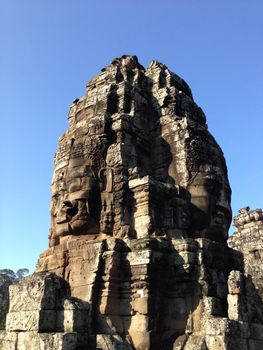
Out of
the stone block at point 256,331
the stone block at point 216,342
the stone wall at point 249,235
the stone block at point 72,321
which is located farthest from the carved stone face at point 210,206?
the stone wall at point 249,235

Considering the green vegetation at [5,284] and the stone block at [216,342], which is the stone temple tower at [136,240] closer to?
the stone block at [216,342]

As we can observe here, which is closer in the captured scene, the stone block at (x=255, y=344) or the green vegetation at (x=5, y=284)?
the stone block at (x=255, y=344)

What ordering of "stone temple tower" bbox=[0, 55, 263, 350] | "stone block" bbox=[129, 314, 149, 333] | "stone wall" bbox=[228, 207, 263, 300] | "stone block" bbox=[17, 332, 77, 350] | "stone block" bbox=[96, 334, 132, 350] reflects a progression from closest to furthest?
"stone block" bbox=[17, 332, 77, 350], "stone block" bbox=[96, 334, 132, 350], "stone temple tower" bbox=[0, 55, 263, 350], "stone block" bbox=[129, 314, 149, 333], "stone wall" bbox=[228, 207, 263, 300]

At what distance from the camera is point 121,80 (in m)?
11.8

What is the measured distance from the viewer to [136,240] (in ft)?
28.3

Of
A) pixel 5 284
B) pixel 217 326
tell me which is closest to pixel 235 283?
pixel 217 326

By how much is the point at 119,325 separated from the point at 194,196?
349cm

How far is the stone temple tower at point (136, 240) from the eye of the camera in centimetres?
752

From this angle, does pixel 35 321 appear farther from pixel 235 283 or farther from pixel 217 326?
pixel 235 283

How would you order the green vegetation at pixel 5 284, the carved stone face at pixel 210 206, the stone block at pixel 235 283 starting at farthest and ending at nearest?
the green vegetation at pixel 5 284 → the carved stone face at pixel 210 206 → the stone block at pixel 235 283

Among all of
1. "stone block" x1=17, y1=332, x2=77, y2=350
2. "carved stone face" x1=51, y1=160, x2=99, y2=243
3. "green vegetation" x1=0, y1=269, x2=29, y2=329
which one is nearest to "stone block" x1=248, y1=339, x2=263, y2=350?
"stone block" x1=17, y1=332, x2=77, y2=350

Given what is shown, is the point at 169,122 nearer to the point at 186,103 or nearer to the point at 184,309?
the point at 186,103

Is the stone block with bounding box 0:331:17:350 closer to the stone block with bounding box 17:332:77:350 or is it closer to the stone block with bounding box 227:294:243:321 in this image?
the stone block with bounding box 17:332:77:350

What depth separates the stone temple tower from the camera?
7516 mm
